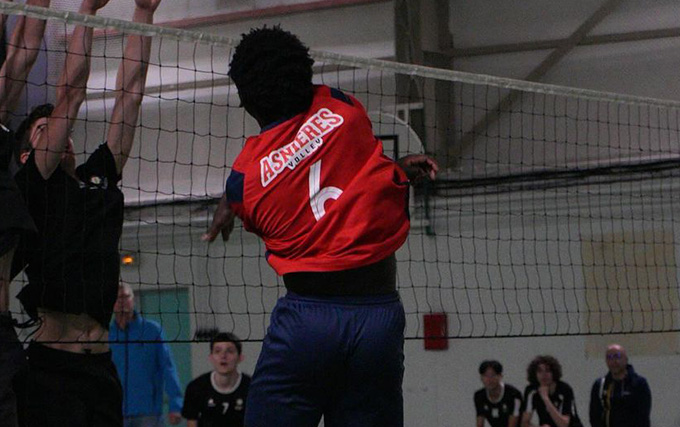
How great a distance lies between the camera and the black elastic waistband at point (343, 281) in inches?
125

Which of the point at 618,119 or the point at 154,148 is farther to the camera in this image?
the point at 154,148

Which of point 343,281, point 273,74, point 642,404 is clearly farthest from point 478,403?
point 273,74

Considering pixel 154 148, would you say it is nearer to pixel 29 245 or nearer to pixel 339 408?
pixel 29 245

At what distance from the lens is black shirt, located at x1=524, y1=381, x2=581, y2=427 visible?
9.23 metres

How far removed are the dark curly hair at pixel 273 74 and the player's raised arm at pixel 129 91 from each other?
1.37 meters

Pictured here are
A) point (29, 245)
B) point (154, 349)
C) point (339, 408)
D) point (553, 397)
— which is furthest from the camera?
point (553, 397)

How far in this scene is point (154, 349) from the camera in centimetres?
845

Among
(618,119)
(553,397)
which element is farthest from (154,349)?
(618,119)

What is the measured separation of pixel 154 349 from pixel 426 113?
4075mm

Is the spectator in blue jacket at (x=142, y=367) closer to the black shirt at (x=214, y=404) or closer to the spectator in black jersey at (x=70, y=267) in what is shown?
the black shirt at (x=214, y=404)

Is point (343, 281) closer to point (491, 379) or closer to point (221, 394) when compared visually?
point (221, 394)

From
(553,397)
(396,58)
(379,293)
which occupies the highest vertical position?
(396,58)

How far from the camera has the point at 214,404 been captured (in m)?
7.96

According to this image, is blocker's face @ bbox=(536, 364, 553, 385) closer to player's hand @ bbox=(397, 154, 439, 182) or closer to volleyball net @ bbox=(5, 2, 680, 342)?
volleyball net @ bbox=(5, 2, 680, 342)
